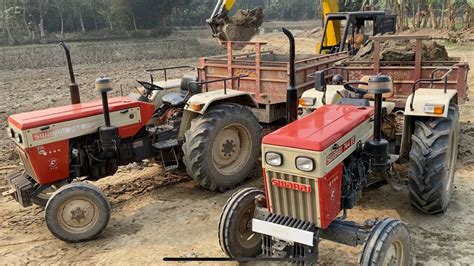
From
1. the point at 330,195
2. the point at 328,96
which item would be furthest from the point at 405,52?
the point at 330,195

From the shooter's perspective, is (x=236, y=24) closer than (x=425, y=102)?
No

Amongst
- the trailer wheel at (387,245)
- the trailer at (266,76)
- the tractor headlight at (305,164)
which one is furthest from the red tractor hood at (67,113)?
the trailer wheel at (387,245)

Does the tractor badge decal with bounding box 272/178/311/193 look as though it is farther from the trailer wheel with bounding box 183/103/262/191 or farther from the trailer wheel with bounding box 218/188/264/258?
the trailer wheel with bounding box 183/103/262/191

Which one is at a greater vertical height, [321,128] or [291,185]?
[321,128]

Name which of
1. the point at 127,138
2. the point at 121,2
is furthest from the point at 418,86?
the point at 121,2

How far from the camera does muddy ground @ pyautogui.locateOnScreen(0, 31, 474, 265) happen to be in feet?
14.4

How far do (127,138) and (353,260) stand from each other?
2.88 metres

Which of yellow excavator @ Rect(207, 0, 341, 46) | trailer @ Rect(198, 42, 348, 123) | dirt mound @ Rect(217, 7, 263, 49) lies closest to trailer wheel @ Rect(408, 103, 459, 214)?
trailer @ Rect(198, 42, 348, 123)

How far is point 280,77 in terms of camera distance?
6664 mm

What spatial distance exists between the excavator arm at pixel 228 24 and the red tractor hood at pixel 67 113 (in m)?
3.99

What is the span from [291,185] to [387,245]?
78 cm

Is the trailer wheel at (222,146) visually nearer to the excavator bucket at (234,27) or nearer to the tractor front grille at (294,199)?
the tractor front grille at (294,199)

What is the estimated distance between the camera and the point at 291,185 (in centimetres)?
334

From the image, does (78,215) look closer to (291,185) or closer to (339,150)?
(291,185)
